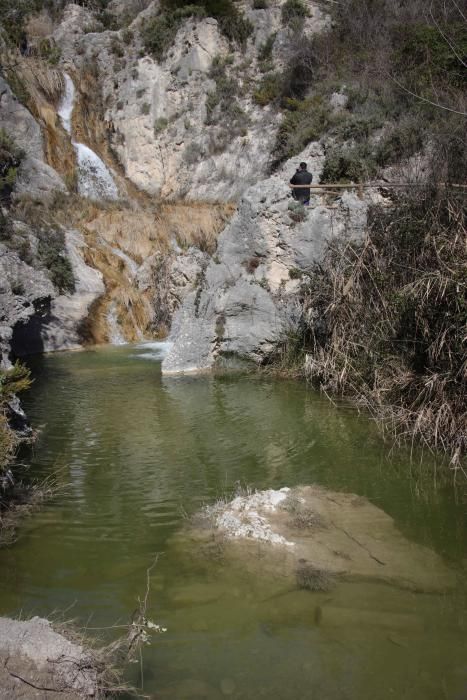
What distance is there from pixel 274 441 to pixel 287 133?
60.4 ft

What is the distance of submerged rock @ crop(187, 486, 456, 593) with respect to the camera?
4.34 metres

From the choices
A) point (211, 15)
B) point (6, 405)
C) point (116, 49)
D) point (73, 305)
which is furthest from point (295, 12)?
point (6, 405)

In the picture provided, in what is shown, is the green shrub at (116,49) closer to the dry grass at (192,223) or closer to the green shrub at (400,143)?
the dry grass at (192,223)

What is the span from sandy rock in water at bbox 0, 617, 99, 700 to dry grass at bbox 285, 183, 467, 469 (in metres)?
4.96

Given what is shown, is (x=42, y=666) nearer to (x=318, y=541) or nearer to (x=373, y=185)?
(x=318, y=541)

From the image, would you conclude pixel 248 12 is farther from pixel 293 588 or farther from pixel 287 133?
pixel 293 588

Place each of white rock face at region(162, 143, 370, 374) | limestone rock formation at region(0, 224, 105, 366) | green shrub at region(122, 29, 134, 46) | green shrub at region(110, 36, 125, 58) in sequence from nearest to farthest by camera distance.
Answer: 1. white rock face at region(162, 143, 370, 374)
2. limestone rock formation at region(0, 224, 105, 366)
3. green shrub at region(110, 36, 125, 58)
4. green shrub at region(122, 29, 134, 46)

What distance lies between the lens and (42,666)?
2.75 meters

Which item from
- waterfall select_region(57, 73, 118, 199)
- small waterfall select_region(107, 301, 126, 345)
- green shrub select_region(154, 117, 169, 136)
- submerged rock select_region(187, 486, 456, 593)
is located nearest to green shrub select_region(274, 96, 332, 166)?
waterfall select_region(57, 73, 118, 199)

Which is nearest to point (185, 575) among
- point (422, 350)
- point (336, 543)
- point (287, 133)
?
point (336, 543)

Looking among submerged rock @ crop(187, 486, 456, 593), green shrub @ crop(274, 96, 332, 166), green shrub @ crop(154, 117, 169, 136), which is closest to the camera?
submerged rock @ crop(187, 486, 456, 593)

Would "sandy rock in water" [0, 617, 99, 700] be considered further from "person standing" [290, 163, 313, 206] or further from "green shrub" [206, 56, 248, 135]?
"green shrub" [206, 56, 248, 135]

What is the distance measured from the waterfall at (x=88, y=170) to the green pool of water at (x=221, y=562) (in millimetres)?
19251

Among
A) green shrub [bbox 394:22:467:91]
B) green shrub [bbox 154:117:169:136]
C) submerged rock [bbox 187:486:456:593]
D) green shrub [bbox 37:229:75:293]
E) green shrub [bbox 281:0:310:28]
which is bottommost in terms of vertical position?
submerged rock [bbox 187:486:456:593]
